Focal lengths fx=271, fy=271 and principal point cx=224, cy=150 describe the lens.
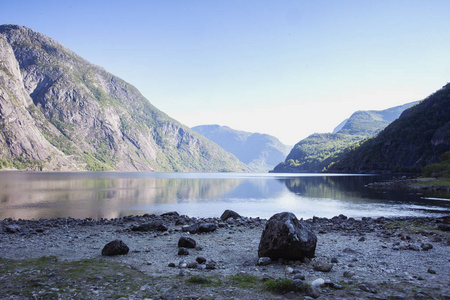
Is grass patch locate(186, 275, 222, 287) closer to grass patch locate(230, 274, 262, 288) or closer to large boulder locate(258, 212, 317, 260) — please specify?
grass patch locate(230, 274, 262, 288)

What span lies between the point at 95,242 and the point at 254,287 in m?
12.6

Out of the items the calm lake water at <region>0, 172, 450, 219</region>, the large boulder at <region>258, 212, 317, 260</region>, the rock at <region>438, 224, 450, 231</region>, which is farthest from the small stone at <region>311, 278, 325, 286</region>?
the calm lake water at <region>0, 172, 450, 219</region>

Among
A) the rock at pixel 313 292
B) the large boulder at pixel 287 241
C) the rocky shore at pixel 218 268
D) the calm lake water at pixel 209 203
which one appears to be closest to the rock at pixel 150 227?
the rocky shore at pixel 218 268

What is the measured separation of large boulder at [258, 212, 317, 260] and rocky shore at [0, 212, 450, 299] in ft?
1.23

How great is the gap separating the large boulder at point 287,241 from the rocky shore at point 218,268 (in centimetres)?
38

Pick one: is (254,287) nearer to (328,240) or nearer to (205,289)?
(205,289)

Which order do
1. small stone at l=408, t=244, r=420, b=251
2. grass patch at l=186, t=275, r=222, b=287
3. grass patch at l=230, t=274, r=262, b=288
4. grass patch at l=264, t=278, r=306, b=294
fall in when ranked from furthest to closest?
1. small stone at l=408, t=244, r=420, b=251
2. grass patch at l=186, t=275, r=222, b=287
3. grass patch at l=230, t=274, r=262, b=288
4. grass patch at l=264, t=278, r=306, b=294

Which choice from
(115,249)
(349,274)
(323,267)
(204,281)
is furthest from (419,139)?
(204,281)

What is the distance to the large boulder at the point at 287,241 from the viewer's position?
1202 centimetres

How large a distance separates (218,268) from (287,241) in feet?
10.6

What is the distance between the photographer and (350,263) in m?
12.0

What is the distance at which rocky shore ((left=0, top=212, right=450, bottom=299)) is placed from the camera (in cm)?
846

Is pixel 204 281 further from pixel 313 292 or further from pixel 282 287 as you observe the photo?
pixel 313 292

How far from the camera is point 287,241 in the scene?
1198 centimetres
